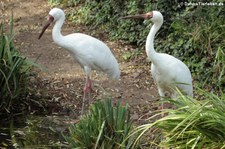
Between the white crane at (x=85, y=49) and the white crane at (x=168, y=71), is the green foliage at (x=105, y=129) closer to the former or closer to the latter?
the white crane at (x=168, y=71)

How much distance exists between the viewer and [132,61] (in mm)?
8930

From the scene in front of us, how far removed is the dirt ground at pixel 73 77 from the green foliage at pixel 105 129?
3.50 ft

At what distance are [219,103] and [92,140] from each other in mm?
1347

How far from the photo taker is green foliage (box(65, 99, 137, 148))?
5215 mm

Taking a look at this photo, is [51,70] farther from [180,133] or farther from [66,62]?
[180,133]

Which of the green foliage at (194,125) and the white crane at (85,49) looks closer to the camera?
the green foliage at (194,125)

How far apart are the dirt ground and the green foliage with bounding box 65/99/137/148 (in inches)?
42.0

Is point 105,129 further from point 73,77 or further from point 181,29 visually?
point 181,29

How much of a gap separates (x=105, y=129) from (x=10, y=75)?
1889mm

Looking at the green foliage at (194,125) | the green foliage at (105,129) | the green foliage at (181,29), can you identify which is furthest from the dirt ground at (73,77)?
the green foliage at (194,125)

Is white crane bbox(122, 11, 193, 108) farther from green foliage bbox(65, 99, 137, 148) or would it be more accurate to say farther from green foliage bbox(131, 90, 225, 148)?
green foliage bbox(131, 90, 225, 148)

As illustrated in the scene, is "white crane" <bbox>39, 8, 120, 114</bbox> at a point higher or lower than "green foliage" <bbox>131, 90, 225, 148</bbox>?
higher

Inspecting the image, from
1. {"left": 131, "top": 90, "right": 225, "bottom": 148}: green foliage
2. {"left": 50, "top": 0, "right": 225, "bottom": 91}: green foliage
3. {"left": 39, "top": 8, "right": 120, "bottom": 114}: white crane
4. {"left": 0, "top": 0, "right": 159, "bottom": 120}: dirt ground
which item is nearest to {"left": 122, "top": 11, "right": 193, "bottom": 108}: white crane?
{"left": 50, "top": 0, "right": 225, "bottom": 91}: green foliage

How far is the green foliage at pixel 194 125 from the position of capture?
15.0 ft
